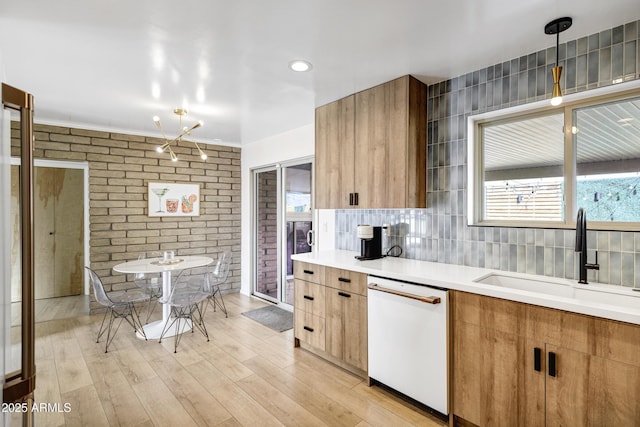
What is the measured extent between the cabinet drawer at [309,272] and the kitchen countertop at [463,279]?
6 centimetres

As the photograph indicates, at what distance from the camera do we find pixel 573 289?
195 cm

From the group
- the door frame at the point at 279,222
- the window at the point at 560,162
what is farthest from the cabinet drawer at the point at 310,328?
the window at the point at 560,162

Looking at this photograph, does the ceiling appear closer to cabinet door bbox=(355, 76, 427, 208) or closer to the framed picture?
cabinet door bbox=(355, 76, 427, 208)

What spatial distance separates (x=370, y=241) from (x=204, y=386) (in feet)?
5.90

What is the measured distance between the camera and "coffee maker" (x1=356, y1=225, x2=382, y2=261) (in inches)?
114

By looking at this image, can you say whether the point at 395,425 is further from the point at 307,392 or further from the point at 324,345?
the point at 324,345

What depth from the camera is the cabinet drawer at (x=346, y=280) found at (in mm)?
2531

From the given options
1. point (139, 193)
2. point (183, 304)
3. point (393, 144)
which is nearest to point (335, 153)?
point (393, 144)

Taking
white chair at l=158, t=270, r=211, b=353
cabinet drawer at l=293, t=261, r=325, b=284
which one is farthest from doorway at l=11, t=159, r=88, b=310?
cabinet drawer at l=293, t=261, r=325, b=284

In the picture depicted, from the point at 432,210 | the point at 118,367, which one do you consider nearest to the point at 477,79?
the point at 432,210

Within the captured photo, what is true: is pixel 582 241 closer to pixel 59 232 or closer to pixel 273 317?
pixel 273 317

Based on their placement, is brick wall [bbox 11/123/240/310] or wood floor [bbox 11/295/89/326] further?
brick wall [bbox 11/123/240/310]

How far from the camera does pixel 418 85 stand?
2.67 m

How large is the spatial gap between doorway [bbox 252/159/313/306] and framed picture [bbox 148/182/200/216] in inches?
36.4
